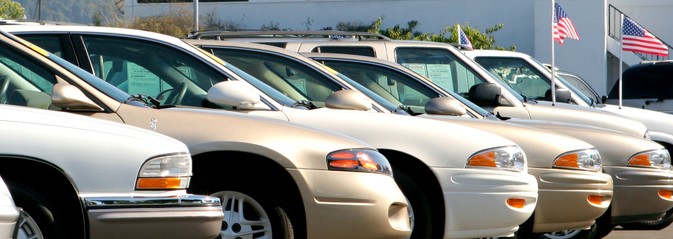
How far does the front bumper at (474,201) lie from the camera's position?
8.54m

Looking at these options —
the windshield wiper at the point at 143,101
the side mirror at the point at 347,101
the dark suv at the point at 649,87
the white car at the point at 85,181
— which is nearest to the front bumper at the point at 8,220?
the white car at the point at 85,181

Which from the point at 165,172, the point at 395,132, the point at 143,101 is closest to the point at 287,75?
the point at 395,132

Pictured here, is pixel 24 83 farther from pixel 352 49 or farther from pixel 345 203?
pixel 352 49

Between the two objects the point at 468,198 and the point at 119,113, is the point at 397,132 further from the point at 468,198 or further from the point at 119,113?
the point at 119,113

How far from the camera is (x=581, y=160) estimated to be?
9.90 m

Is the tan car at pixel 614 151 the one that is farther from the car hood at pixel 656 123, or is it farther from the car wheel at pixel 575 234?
the car hood at pixel 656 123

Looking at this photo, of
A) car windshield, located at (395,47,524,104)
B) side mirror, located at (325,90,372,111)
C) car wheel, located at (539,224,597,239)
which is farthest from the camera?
car windshield, located at (395,47,524,104)

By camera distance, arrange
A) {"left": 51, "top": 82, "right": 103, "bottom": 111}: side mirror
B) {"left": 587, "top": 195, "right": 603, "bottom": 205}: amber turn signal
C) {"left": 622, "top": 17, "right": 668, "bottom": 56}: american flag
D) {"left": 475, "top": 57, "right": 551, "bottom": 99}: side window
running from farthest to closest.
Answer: {"left": 622, "top": 17, "right": 668, "bottom": 56}: american flag
{"left": 475, "top": 57, "right": 551, "bottom": 99}: side window
{"left": 587, "top": 195, "right": 603, "bottom": 205}: amber turn signal
{"left": 51, "top": 82, "right": 103, "bottom": 111}: side mirror

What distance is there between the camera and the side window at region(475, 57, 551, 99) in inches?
586

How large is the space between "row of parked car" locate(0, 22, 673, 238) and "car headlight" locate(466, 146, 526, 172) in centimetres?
1

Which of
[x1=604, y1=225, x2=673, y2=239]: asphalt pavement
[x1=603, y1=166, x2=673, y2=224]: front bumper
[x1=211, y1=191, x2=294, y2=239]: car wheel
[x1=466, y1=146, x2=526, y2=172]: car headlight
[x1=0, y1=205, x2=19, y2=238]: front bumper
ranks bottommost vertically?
[x1=604, y1=225, x2=673, y2=239]: asphalt pavement

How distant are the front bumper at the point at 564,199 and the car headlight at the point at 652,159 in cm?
103

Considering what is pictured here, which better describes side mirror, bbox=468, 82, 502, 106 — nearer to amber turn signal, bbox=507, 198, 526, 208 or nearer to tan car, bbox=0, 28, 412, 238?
amber turn signal, bbox=507, 198, 526, 208

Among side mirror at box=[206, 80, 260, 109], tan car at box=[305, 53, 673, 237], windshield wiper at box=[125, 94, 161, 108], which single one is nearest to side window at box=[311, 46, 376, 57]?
tan car at box=[305, 53, 673, 237]
